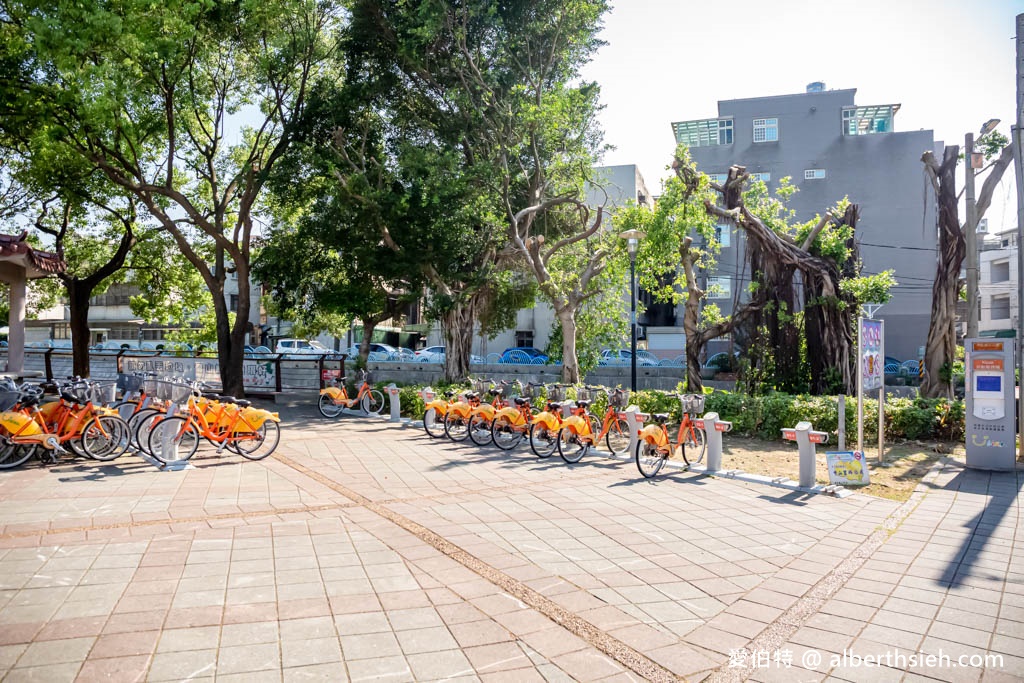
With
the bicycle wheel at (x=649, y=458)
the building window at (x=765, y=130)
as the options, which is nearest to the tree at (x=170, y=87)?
the bicycle wheel at (x=649, y=458)

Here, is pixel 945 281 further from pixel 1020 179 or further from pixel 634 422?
pixel 634 422

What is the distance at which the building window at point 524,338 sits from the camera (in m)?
41.3

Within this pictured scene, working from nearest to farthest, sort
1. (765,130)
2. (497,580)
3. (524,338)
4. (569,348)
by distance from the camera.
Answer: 1. (497,580)
2. (569,348)
3. (765,130)
4. (524,338)

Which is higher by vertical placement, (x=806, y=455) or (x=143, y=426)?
(x=143, y=426)

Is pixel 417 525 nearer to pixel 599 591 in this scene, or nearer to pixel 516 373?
pixel 599 591

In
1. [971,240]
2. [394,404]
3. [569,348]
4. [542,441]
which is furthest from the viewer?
[569,348]

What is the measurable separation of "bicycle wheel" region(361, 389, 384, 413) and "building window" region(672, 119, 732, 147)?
84.7 ft

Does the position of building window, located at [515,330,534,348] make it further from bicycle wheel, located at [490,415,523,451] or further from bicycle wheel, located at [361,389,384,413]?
bicycle wheel, located at [490,415,523,451]

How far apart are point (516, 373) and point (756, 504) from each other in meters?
16.9

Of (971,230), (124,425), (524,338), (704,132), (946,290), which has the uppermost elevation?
(704,132)

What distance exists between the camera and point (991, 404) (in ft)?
30.1

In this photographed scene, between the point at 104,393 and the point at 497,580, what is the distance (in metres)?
8.69

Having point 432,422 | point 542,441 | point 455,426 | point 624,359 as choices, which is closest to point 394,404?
point 432,422

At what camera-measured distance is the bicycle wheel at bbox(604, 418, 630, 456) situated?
1048 cm
